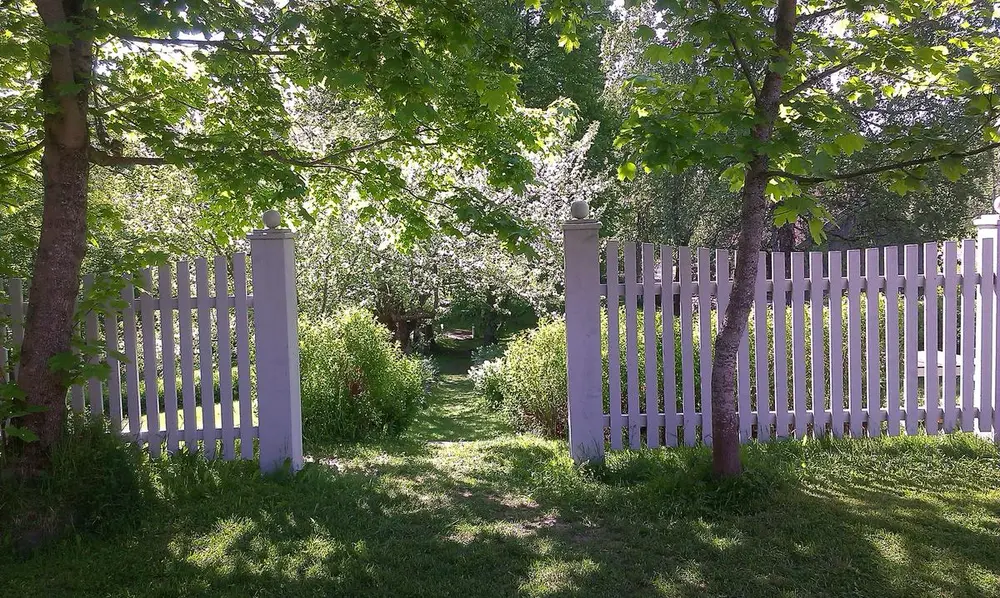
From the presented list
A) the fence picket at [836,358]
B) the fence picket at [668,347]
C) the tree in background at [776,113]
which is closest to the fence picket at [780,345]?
the fence picket at [836,358]

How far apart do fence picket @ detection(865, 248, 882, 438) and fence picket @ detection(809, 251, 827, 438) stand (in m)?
0.33

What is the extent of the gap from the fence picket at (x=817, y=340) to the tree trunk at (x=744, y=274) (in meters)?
1.24

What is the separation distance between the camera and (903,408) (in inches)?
211

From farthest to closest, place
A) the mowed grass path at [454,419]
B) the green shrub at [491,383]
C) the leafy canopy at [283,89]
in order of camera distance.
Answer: the green shrub at [491,383] < the mowed grass path at [454,419] < the leafy canopy at [283,89]

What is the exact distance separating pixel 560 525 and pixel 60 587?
2.71 metres

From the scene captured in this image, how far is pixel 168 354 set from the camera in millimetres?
5172

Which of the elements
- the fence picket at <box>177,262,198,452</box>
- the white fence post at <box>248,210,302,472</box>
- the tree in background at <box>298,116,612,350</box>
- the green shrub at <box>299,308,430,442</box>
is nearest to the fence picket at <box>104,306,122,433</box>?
the fence picket at <box>177,262,198,452</box>

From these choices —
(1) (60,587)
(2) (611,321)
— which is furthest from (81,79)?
(2) (611,321)

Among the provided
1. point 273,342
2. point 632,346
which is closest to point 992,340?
point 632,346

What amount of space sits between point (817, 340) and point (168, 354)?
4.99 meters

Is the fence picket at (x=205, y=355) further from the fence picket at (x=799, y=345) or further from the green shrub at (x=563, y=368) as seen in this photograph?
the fence picket at (x=799, y=345)

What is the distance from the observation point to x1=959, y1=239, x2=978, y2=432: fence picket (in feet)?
17.3

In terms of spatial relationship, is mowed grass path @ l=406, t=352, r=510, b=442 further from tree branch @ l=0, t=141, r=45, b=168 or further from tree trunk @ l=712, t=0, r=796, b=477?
tree branch @ l=0, t=141, r=45, b=168

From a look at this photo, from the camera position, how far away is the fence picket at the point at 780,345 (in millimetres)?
5160
